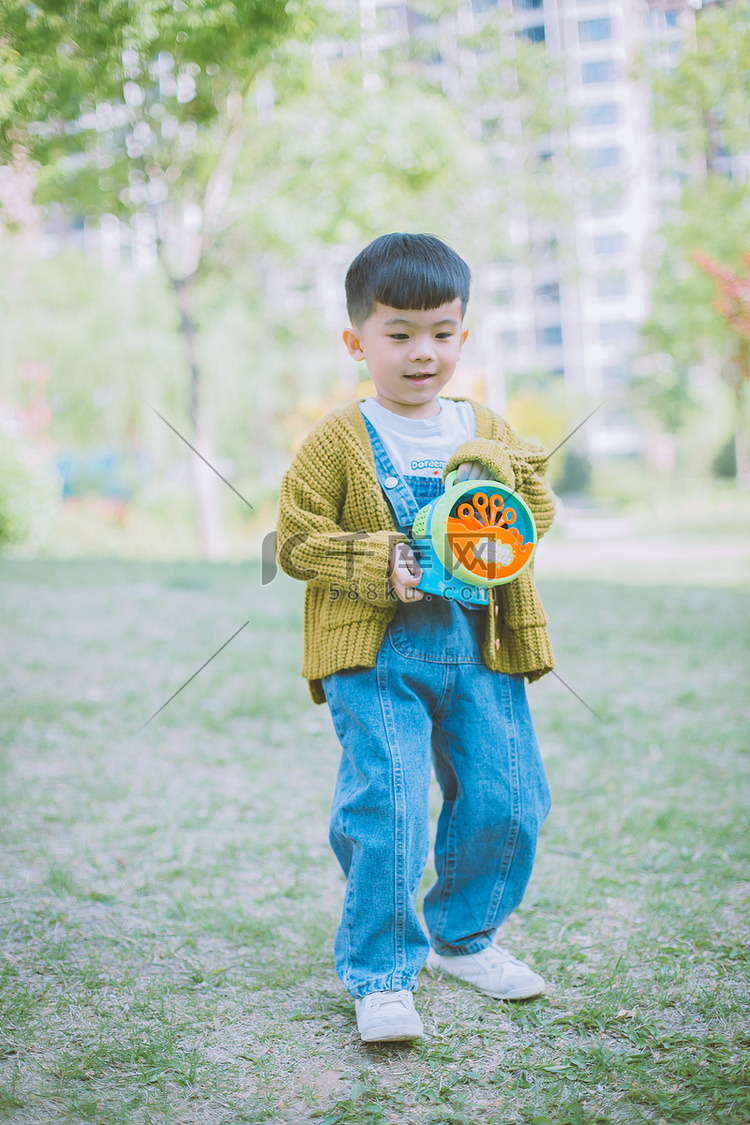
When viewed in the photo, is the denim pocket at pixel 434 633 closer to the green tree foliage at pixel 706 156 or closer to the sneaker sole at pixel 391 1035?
the sneaker sole at pixel 391 1035

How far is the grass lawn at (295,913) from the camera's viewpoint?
1.57 metres

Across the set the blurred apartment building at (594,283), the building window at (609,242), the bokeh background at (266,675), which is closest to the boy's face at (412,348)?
the bokeh background at (266,675)

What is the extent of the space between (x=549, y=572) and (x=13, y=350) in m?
11.2

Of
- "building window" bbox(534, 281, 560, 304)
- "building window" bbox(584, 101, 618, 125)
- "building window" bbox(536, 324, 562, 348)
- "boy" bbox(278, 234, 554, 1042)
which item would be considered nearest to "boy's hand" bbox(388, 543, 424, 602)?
"boy" bbox(278, 234, 554, 1042)

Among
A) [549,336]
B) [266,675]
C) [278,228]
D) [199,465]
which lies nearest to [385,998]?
[266,675]

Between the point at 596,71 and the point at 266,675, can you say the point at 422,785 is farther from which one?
the point at 596,71

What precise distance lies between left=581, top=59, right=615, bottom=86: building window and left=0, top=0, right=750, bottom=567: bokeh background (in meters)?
23.1

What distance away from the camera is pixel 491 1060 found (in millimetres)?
1655

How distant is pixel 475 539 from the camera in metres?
1.67

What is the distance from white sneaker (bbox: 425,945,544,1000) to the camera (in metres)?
1.87

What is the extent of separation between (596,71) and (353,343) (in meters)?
47.9

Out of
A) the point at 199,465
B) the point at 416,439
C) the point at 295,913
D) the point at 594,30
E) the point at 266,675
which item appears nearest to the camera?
the point at 416,439

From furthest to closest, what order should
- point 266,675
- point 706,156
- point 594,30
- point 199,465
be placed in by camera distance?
point 594,30, point 706,156, point 199,465, point 266,675

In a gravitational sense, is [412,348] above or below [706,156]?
below
